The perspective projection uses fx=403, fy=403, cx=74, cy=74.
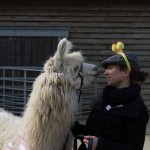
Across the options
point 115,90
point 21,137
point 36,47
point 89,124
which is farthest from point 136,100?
point 36,47

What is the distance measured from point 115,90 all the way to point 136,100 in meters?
0.15

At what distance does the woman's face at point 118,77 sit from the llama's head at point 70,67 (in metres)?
0.23

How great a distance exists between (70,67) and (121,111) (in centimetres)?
50

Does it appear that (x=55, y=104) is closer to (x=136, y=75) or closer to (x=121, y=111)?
(x=121, y=111)

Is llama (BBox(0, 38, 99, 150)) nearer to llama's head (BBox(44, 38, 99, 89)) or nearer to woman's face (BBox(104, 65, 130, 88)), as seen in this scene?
llama's head (BBox(44, 38, 99, 89))

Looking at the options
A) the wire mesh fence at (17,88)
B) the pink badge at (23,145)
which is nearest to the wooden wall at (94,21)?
the wire mesh fence at (17,88)

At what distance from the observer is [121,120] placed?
2.66 metres

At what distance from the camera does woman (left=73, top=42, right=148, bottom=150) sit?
103 inches

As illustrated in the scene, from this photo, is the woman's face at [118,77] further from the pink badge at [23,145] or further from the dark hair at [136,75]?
the pink badge at [23,145]

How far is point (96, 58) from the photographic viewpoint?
11.0 m

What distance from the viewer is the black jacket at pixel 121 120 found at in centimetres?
261

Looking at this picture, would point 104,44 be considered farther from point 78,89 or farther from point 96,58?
point 78,89

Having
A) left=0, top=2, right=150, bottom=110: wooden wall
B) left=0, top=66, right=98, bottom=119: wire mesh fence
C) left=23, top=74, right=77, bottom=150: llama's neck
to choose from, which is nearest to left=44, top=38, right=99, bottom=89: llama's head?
left=23, top=74, right=77, bottom=150: llama's neck

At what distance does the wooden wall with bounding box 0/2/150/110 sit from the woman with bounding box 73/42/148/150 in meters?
7.97
